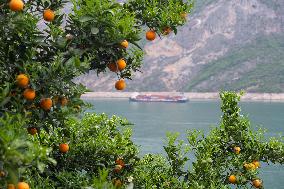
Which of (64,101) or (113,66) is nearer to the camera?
(64,101)

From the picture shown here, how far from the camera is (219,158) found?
1318 cm

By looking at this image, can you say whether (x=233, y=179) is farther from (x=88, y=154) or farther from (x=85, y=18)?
(x=85, y=18)

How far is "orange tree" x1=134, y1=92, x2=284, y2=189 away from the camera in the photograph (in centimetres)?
1216

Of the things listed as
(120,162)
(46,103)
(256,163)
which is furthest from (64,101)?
(256,163)

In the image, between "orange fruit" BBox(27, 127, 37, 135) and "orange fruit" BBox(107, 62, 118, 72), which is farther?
"orange fruit" BBox(107, 62, 118, 72)

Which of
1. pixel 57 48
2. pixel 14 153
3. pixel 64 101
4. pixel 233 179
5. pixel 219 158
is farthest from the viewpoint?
pixel 219 158

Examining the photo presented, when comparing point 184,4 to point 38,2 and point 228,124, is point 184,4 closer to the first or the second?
point 38,2

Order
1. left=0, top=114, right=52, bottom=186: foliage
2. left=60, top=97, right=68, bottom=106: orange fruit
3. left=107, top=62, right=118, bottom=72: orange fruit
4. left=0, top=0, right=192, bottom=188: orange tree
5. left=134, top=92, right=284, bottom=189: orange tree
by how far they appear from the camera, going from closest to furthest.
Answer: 1. left=0, top=114, right=52, bottom=186: foliage
2. left=0, top=0, right=192, bottom=188: orange tree
3. left=60, top=97, right=68, bottom=106: orange fruit
4. left=107, top=62, right=118, bottom=72: orange fruit
5. left=134, top=92, right=284, bottom=189: orange tree

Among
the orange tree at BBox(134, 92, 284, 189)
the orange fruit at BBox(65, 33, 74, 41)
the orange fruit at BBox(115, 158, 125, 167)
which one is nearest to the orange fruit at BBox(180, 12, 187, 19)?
the orange fruit at BBox(65, 33, 74, 41)

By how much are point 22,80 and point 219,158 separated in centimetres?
783

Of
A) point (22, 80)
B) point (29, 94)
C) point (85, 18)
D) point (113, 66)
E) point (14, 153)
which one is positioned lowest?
point (14, 153)

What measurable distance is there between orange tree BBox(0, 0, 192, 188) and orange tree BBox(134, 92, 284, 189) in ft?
15.9

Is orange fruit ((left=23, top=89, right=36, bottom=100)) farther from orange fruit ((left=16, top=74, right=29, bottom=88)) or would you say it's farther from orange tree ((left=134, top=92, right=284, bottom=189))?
orange tree ((left=134, top=92, right=284, bottom=189))

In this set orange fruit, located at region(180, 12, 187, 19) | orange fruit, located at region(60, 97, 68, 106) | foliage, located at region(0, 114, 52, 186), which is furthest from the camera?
orange fruit, located at region(180, 12, 187, 19)
